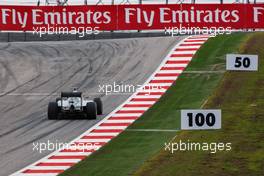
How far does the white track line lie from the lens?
2059 cm

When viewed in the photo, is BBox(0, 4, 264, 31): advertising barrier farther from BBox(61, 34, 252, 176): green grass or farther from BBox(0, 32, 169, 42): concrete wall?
BBox(61, 34, 252, 176): green grass

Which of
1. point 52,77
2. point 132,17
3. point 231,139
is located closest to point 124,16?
point 132,17

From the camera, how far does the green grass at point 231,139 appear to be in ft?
61.6

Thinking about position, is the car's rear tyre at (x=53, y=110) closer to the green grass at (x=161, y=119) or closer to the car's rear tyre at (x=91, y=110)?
the car's rear tyre at (x=91, y=110)

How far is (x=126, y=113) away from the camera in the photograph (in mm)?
27859

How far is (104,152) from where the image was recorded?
21922 mm

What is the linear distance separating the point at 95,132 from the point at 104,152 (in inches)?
119

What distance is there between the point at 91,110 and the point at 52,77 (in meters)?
8.36

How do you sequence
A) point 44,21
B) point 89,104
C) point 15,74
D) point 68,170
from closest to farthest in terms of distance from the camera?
1. point 68,170
2. point 89,104
3. point 15,74
4. point 44,21

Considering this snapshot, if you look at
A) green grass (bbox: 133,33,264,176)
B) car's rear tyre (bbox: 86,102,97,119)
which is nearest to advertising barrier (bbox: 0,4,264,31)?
green grass (bbox: 133,33,264,176)

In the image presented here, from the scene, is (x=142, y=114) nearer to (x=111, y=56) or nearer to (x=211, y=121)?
(x=211, y=121)

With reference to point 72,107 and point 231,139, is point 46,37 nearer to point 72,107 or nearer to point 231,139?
point 72,107

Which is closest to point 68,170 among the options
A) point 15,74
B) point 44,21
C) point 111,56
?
point 15,74

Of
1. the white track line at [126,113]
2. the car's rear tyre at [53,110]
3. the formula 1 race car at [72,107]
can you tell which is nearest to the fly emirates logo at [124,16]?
the white track line at [126,113]
